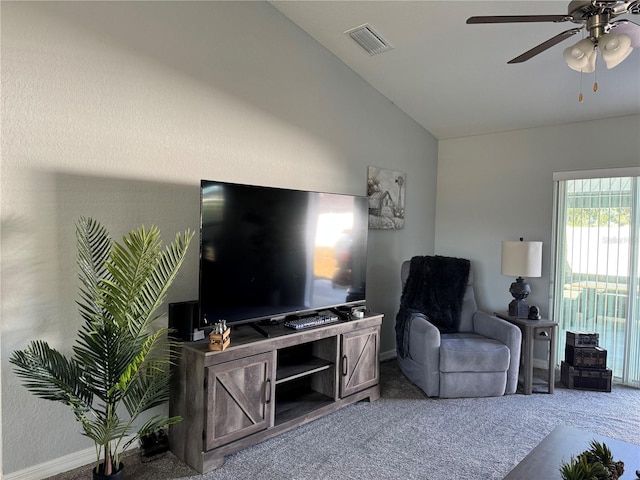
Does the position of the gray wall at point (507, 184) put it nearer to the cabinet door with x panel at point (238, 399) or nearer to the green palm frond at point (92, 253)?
the cabinet door with x panel at point (238, 399)

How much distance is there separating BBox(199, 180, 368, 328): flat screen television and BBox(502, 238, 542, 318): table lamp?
1465mm

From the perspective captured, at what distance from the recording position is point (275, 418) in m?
2.69

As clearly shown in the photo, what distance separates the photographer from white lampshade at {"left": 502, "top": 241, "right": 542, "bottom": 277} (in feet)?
12.1

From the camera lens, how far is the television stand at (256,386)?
2.28m

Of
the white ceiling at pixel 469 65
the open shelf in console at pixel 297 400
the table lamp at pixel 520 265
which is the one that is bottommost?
the open shelf in console at pixel 297 400

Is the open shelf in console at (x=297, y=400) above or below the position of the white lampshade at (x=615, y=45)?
below

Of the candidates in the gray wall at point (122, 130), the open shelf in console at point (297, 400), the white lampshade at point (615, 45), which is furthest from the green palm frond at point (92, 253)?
the white lampshade at point (615, 45)

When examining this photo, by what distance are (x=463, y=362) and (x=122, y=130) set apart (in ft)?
9.90

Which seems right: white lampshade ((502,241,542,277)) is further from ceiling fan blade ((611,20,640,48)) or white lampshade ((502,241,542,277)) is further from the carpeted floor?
ceiling fan blade ((611,20,640,48))

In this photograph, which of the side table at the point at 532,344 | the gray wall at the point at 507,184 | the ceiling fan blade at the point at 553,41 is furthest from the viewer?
the gray wall at the point at 507,184

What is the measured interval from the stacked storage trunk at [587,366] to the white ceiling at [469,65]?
2.10 metres

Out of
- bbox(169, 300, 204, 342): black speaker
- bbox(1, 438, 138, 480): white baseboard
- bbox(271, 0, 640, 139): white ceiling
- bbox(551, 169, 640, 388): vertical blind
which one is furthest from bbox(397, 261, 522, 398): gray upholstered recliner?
bbox(1, 438, 138, 480): white baseboard

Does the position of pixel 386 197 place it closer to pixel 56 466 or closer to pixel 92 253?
pixel 92 253

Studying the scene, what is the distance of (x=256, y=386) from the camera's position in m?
2.49
